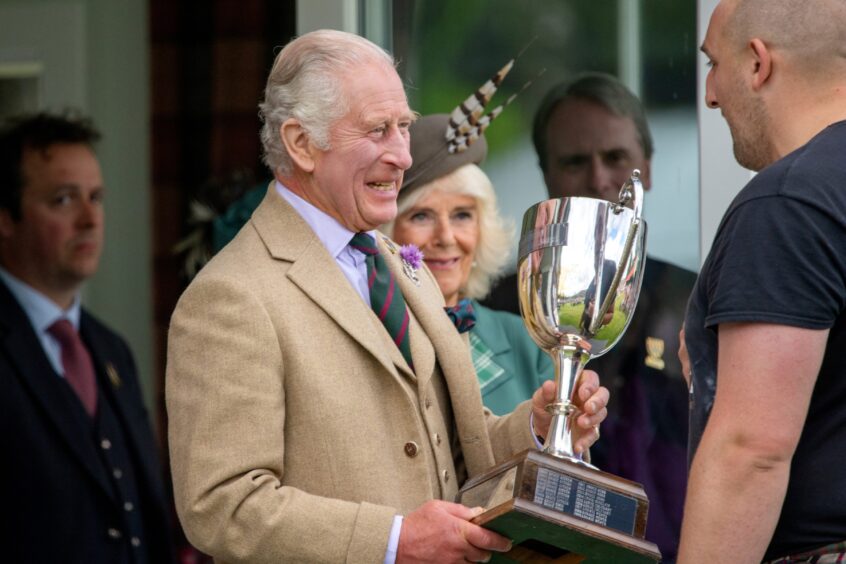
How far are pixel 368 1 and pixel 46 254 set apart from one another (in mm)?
1661

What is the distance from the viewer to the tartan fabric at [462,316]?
327 cm

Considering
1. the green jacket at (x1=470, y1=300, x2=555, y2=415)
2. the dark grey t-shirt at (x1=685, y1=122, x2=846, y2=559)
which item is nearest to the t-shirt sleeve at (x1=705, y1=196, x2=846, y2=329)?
the dark grey t-shirt at (x1=685, y1=122, x2=846, y2=559)

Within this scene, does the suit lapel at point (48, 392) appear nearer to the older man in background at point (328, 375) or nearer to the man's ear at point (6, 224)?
the man's ear at point (6, 224)

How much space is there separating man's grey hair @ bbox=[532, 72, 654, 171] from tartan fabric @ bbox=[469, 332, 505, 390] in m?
0.57

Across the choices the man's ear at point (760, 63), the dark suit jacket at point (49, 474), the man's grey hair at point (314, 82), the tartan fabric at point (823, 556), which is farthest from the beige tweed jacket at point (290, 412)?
the dark suit jacket at point (49, 474)

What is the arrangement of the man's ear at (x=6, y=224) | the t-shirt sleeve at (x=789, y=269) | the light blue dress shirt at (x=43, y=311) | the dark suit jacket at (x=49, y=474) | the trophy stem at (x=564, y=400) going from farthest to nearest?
the man's ear at (x=6, y=224), the light blue dress shirt at (x=43, y=311), the dark suit jacket at (x=49, y=474), the trophy stem at (x=564, y=400), the t-shirt sleeve at (x=789, y=269)

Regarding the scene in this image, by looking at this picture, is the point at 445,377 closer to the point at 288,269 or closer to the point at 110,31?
the point at 288,269

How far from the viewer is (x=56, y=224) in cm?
468

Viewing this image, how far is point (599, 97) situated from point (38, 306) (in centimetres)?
195

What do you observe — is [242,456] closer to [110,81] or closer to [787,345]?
[787,345]

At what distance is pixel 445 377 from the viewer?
2.72 m

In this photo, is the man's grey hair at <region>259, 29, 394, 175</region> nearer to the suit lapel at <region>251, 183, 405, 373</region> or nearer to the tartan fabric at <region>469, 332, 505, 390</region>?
the suit lapel at <region>251, 183, 405, 373</region>

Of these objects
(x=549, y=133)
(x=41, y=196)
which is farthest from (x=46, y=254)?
(x=549, y=133)

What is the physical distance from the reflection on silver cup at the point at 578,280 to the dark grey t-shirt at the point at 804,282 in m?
0.34
